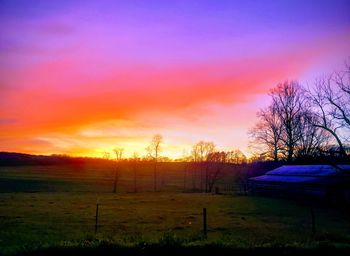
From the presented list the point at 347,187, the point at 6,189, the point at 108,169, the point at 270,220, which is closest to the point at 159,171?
the point at 108,169

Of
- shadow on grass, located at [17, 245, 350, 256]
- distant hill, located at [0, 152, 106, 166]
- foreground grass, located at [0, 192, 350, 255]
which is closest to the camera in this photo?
shadow on grass, located at [17, 245, 350, 256]

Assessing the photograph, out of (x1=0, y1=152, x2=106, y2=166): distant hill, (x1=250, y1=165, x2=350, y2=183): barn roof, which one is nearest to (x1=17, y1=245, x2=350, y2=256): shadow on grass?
(x1=250, y1=165, x2=350, y2=183): barn roof

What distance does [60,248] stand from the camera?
10102 mm

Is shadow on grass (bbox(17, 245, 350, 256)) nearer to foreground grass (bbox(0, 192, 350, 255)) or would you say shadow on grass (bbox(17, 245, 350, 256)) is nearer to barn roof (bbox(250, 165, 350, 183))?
foreground grass (bbox(0, 192, 350, 255))

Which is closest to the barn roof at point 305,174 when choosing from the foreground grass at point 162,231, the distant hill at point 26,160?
the foreground grass at point 162,231

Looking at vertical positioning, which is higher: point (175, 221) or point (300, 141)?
point (300, 141)

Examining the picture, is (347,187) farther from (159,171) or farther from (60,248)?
(159,171)

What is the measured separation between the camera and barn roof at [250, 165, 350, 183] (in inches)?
1572

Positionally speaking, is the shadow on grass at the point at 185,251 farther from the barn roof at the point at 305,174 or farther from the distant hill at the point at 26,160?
the distant hill at the point at 26,160

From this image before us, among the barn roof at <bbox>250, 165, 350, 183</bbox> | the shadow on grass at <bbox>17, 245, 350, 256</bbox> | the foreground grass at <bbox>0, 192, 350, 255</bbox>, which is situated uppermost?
the barn roof at <bbox>250, 165, 350, 183</bbox>

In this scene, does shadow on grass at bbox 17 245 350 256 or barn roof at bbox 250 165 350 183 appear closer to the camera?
shadow on grass at bbox 17 245 350 256

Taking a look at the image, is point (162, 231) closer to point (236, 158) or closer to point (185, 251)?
point (185, 251)

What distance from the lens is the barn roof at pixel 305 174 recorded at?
39925mm

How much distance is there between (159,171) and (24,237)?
107 metres
